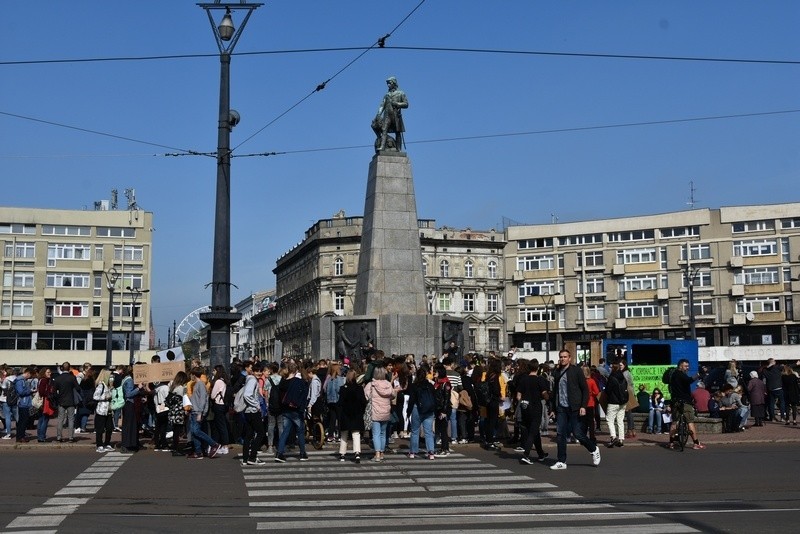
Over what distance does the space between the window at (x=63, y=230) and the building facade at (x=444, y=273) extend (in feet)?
70.7

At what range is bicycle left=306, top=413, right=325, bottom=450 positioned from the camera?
18781mm

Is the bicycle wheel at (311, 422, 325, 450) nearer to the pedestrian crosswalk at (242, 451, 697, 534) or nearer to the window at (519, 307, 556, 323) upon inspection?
the pedestrian crosswalk at (242, 451, 697, 534)

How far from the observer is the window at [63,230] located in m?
74.2

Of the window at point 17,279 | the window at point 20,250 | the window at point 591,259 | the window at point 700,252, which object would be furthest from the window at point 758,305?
the window at point 20,250

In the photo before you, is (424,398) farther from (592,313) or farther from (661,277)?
(592,313)

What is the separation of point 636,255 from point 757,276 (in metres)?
9.76

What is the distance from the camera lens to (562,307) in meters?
79.9

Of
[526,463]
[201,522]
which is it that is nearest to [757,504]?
[526,463]

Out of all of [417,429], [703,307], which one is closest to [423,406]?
[417,429]

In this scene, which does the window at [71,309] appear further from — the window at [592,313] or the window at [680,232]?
the window at [680,232]

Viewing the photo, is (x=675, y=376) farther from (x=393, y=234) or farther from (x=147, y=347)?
(x=147, y=347)

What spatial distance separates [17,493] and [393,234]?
53.7 feet

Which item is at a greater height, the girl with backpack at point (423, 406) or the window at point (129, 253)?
the window at point (129, 253)

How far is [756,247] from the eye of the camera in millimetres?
71938
